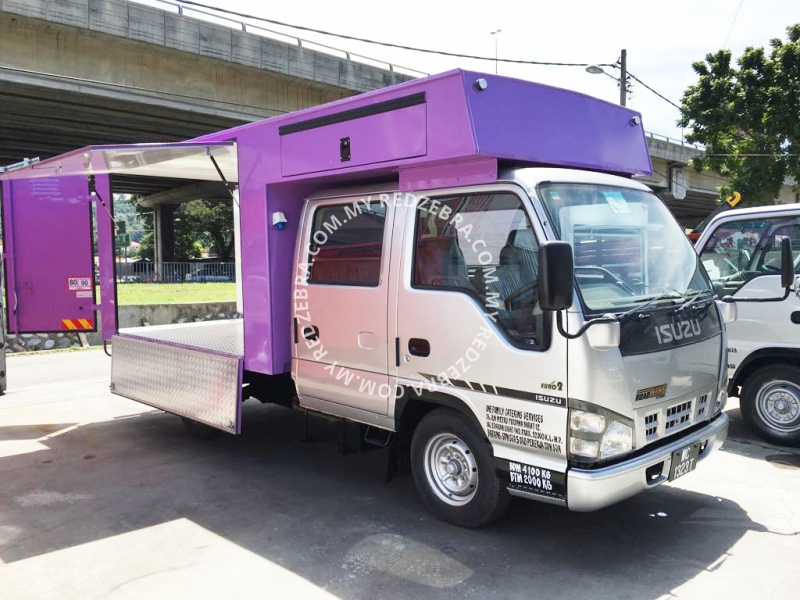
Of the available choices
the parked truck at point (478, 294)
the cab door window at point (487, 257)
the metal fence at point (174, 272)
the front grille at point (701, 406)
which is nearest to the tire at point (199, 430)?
the parked truck at point (478, 294)

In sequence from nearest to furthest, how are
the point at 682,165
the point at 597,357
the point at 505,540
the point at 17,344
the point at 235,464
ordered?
the point at 597,357
the point at 505,540
the point at 235,464
the point at 17,344
the point at 682,165

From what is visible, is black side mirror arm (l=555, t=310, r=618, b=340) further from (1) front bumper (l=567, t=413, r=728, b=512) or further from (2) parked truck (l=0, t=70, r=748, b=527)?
(1) front bumper (l=567, t=413, r=728, b=512)

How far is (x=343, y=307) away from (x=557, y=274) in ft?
6.48

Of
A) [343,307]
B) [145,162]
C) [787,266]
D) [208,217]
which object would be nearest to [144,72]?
[145,162]

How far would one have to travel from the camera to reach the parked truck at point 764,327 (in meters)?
6.21

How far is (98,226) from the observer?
6.88 meters

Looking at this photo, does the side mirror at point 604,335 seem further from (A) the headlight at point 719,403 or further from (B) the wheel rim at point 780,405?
(B) the wheel rim at point 780,405

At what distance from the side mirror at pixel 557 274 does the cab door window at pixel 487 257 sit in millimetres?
323

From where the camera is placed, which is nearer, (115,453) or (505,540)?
(505,540)

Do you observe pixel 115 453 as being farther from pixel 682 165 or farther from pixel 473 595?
pixel 682 165

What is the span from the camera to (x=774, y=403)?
6.38 m

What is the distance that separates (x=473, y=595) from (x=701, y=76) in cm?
1919

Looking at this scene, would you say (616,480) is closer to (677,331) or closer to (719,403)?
(677,331)

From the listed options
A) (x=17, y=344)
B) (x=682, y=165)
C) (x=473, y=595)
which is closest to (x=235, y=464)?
(x=473, y=595)
